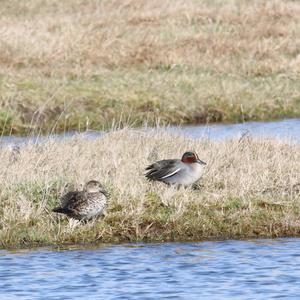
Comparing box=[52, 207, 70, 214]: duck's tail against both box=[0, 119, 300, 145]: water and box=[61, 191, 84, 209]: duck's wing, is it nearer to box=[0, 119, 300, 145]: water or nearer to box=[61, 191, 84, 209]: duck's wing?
box=[61, 191, 84, 209]: duck's wing

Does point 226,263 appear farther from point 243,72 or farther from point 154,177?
point 243,72

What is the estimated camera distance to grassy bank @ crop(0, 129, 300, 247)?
1073 centimetres

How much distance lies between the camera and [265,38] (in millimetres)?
25984

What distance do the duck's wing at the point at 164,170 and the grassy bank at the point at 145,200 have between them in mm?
150

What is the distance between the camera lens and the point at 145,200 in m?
11.2

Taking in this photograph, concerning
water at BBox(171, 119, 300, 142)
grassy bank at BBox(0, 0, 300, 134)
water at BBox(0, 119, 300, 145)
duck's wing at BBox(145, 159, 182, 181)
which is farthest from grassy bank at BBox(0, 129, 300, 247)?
water at BBox(171, 119, 300, 142)

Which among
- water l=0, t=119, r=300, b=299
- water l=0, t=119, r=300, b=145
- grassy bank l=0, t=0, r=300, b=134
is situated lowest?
water l=0, t=119, r=300, b=299

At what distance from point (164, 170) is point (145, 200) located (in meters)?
0.59

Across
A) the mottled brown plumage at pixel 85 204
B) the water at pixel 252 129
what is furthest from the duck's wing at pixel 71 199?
the water at pixel 252 129

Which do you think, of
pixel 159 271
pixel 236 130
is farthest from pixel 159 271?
pixel 236 130

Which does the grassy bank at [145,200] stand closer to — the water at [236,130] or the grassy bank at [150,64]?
the grassy bank at [150,64]

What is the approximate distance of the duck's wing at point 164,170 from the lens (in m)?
11.6

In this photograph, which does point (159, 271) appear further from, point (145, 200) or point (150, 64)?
point (150, 64)

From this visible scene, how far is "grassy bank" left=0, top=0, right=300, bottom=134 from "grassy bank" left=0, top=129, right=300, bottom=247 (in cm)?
430
